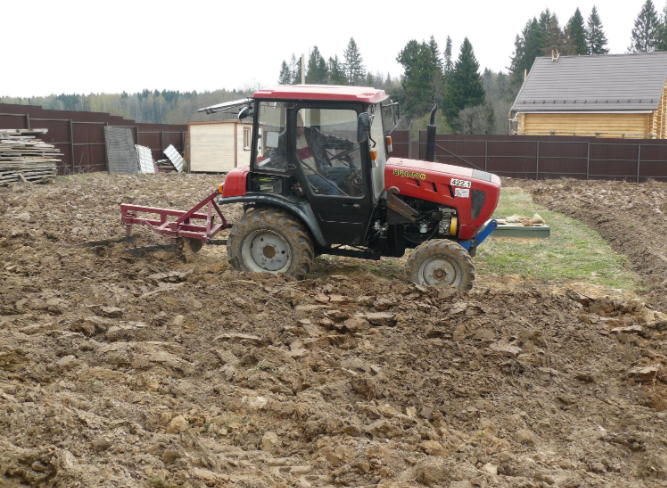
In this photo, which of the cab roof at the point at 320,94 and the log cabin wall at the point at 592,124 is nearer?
the cab roof at the point at 320,94

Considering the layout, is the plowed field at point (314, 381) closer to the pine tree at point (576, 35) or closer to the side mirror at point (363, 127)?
the side mirror at point (363, 127)

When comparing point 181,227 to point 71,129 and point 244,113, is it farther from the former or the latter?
point 71,129

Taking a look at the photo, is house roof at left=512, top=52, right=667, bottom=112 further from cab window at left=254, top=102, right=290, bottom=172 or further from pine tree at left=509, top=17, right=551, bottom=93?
pine tree at left=509, top=17, right=551, bottom=93

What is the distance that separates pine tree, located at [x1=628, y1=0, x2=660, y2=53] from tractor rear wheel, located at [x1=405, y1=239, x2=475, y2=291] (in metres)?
80.2

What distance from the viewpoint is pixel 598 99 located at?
32.2 m

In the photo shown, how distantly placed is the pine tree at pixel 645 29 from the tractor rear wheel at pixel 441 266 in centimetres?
8018

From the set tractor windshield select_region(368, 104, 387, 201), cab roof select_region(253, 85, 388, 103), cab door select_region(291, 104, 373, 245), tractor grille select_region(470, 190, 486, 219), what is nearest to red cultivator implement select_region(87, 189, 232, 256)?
cab door select_region(291, 104, 373, 245)

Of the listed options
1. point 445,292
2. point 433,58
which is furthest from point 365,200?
point 433,58

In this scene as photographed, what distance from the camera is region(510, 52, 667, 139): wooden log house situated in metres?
31.6

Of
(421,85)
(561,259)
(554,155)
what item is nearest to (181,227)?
(561,259)

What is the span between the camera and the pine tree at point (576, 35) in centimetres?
6919

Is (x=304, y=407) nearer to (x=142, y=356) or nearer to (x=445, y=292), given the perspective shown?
(x=142, y=356)

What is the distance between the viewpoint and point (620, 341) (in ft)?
20.0

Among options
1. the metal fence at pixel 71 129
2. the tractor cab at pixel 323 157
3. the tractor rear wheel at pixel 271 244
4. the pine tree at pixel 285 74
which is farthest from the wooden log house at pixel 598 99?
the pine tree at pixel 285 74
